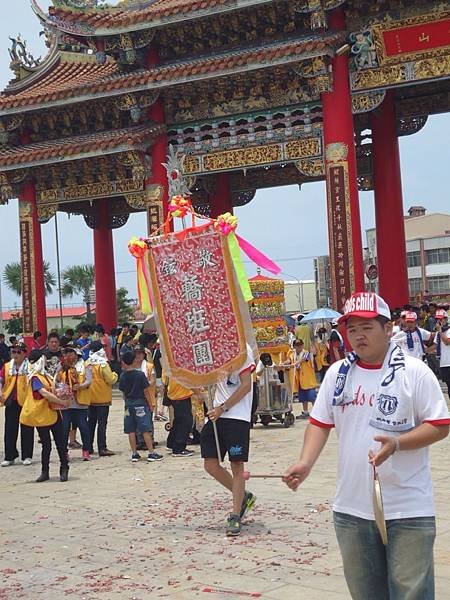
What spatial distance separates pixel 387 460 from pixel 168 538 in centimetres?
362

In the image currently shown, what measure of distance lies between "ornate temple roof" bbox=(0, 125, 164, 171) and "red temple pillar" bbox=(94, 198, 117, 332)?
374cm

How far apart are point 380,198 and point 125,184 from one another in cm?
582

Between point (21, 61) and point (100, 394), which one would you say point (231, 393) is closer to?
point (100, 394)

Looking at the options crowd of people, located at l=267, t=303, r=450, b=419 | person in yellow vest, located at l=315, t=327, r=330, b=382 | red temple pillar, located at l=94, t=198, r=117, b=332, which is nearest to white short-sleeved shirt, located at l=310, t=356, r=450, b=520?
crowd of people, located at l=267, t=303, r=450, b=419

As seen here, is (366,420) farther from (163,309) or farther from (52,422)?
(52,422)

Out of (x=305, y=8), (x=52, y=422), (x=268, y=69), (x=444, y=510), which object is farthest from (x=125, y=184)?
(x=444, y=510)

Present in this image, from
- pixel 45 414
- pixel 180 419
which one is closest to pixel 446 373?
pixel 180 419

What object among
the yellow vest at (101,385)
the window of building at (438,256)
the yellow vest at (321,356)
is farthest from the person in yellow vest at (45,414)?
the window of building at (438,256)

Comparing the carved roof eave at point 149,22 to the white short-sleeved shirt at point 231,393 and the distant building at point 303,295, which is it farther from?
the distant building at point 303,295

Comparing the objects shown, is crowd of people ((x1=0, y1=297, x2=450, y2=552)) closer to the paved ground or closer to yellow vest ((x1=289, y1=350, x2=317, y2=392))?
yellow vest ((x1=289, y1=350, x2=317, y2=392))

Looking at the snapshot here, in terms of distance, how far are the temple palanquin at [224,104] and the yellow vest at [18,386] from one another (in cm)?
824

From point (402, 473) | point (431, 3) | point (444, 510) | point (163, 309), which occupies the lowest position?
point (444, 510)

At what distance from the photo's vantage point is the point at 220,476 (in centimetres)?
729

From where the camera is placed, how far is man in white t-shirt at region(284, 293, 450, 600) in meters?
3.65
